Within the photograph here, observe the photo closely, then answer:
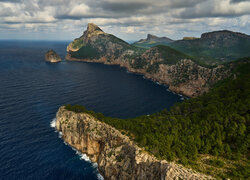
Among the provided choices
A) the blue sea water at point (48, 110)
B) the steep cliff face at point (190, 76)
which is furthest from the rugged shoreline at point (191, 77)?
the blue sea water at point (48, 110)

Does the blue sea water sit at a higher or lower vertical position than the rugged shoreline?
lower

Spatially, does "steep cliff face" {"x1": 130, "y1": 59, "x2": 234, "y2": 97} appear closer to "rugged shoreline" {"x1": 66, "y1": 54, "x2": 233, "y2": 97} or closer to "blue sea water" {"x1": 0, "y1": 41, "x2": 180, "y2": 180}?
"rugged shoreline" {"x1": 66, "y1": 54, "x2": 233, "y2": 97}

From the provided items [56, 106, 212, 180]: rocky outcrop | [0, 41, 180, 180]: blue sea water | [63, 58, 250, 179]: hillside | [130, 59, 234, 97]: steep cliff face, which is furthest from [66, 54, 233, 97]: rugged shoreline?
[56, 106, 212, 180]: rocky outcrop

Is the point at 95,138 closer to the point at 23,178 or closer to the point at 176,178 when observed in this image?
the point at 23,178

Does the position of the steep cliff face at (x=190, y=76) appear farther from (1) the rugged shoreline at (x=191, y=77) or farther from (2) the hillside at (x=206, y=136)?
(2) the hillside at (x=206, y=136)

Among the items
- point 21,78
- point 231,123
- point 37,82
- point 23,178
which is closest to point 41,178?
point 23,178

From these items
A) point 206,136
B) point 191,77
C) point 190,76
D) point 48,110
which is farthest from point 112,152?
point 190,76
